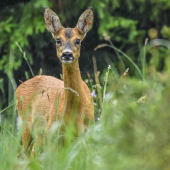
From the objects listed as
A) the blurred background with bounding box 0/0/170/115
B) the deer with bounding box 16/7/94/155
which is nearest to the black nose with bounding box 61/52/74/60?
the deer with bounding box 16/7/94/155

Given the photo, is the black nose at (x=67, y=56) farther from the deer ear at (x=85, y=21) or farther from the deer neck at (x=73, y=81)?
the deer ear at (x=85, y=21)

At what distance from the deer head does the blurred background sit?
5.66 ft

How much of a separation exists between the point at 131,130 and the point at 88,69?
6477mm

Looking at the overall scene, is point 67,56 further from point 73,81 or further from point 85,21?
point 85,21

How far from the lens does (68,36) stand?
458cm

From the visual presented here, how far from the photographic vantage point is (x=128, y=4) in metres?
6.93

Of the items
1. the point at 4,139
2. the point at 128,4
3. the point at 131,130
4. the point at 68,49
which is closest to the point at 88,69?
the point at 128,4

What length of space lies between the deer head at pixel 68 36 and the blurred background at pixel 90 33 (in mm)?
1725

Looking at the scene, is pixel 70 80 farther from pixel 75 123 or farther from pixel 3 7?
pixel 3 7

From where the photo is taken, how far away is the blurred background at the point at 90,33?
6.73 m

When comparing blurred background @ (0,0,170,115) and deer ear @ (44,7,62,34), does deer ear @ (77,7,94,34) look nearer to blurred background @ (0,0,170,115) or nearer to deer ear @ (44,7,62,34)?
deer ear @ (44,7,62,34)

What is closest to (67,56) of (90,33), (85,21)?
(85,21)

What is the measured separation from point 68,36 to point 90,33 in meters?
3.35

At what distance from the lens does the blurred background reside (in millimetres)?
6730
